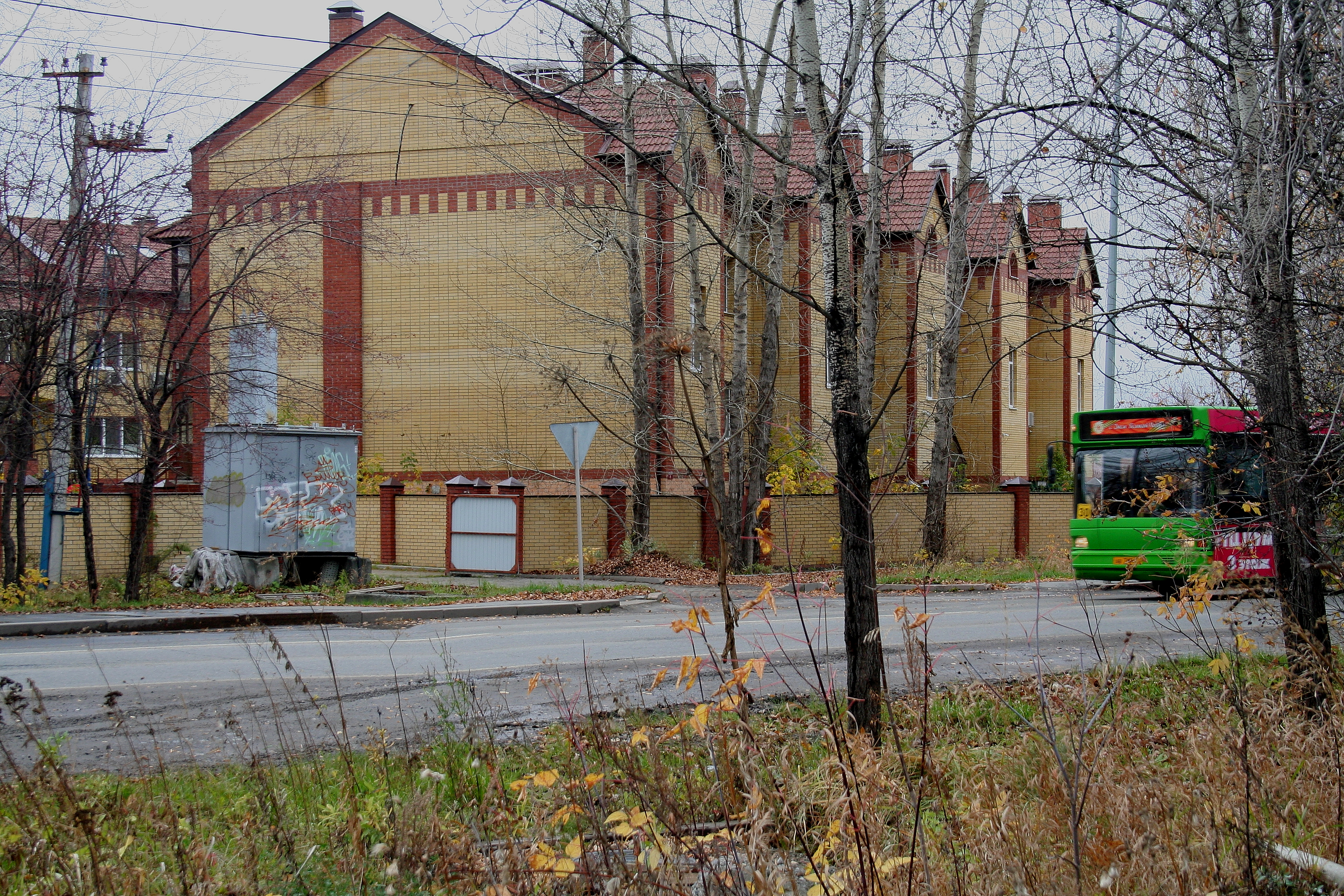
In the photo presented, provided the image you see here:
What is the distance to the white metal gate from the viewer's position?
20.4 m

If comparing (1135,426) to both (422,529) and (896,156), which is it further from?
(422,529)

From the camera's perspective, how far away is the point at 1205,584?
20.1ft

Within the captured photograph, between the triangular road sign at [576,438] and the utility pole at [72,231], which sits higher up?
the utility pole at [72,231]

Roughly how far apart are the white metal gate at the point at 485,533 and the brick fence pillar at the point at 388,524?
6.61 feet

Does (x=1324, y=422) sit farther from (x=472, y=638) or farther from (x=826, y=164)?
(x=472, y=638)

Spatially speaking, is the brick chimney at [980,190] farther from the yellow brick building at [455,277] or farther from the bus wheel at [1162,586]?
the yellow brick building at [455,277]

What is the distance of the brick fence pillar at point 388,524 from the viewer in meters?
A: 22.1

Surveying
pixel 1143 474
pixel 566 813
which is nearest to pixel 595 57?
pixel 566 813

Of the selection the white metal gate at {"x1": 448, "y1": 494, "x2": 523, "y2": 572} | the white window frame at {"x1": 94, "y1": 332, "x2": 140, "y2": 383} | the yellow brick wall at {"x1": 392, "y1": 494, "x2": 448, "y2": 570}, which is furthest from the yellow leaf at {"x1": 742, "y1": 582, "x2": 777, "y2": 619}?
the yellow brick wall at {"x1": 392, "y1": 494, "x2": 448, "y2": 570}

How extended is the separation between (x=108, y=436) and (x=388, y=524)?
6226 mm

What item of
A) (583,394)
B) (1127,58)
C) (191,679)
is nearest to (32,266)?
(191,679)

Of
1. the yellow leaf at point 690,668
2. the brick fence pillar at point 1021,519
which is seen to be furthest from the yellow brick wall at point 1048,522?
the yellow leaf at point 690,668

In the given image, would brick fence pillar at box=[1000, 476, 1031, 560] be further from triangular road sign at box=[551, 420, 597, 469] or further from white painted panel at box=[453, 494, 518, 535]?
triangular road sign at box=[551, 420, 597, 469]

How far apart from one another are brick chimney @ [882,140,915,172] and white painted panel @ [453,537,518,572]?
15452 millimetres
